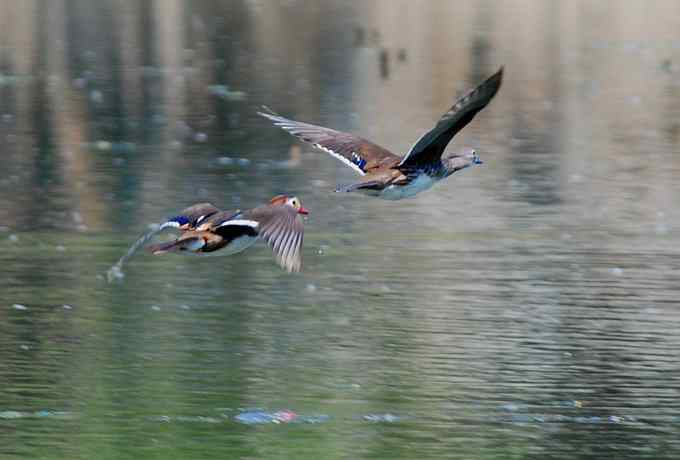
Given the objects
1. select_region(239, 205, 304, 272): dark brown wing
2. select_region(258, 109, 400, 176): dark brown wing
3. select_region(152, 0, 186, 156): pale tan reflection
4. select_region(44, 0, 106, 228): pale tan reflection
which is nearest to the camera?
select_region(239, 205, 304, 272): dark brown wing

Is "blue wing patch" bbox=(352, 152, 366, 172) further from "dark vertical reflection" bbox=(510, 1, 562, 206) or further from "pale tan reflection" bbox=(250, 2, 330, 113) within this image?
"pale tan reflection" bbox=(250, 2, 330, 113)

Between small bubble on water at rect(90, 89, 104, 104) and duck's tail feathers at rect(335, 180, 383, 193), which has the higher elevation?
duck's tail feathers at rect(335, 180, 383, 193)

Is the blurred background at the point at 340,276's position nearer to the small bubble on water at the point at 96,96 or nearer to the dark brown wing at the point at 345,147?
the small bubble on water at the point at 96,96

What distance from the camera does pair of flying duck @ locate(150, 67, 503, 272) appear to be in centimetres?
905

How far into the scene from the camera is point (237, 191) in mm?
17297

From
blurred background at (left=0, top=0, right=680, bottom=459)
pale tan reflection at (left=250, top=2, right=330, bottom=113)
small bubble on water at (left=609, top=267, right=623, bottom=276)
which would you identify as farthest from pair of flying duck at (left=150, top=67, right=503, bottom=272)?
pale tan reflection at (left=250, top=2, right=330, bottom=113)

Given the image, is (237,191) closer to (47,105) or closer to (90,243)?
(90,243)

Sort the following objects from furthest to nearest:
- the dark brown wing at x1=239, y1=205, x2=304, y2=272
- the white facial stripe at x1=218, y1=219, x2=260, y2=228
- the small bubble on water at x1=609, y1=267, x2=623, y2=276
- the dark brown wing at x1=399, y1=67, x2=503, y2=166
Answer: the small bubble on water at x1=609, y1=267, x2=623, y2=276
the white facial stripe at x1=218, y1=219, x2=260, y2=228
the dark brown wing at x1=399, y1=67, x2=503, y2=166
the dark brown wing at x1=239, y1=205, x2=304, y2=272

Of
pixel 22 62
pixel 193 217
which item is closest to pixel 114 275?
pixel 193 217

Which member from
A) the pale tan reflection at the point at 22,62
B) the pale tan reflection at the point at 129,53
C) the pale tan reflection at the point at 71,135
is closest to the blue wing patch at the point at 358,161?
the pale tan reflection at the point at 71,135

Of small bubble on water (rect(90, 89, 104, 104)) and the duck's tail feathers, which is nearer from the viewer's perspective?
the duck's tail feathers

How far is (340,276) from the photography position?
13.6 m

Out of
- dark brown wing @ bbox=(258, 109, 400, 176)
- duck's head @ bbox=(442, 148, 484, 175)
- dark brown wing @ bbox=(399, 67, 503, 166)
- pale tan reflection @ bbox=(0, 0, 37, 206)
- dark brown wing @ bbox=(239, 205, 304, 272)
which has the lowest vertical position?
pale tan reflection @ bbox=(0, 0, 37, 206)

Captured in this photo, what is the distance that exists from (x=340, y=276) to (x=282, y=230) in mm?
4554
